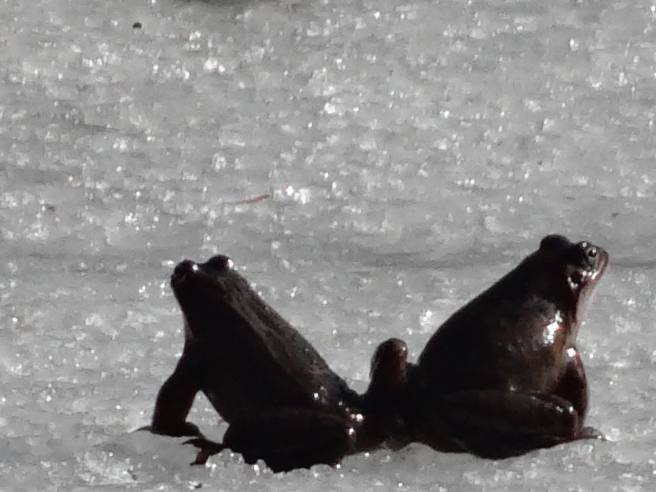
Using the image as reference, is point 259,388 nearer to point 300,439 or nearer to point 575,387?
point 300,439

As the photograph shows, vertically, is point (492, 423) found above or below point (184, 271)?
below

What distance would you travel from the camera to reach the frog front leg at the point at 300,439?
8.55 feet

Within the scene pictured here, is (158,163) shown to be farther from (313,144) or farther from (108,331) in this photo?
(108,331)

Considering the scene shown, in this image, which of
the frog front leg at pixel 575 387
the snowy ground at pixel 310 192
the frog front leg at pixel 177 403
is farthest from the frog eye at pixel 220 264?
the frog front leg at pixel 575 387

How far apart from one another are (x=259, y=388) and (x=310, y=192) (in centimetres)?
125

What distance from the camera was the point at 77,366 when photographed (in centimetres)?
308

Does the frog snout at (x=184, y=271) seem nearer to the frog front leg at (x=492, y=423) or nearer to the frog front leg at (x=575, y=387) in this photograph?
the frog front leg at (x=492, y=423)

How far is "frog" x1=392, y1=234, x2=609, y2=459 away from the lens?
2639mm

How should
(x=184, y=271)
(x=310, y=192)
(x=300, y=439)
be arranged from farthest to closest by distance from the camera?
(x=310, y=192) < (x=184, y=271) < (x=300, y=439)

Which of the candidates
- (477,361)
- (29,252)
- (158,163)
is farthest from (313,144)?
(477,361)

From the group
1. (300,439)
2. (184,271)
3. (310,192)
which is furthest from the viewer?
(310,192)

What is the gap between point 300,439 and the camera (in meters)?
2.61

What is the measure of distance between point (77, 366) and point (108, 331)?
0.56 ft

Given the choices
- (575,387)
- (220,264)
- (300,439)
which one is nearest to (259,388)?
(300,439)
